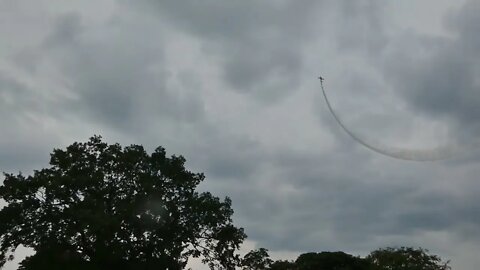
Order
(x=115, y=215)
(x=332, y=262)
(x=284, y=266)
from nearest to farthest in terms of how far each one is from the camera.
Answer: (x=115, y=215) < (x=332, y=262) < (x=284, y=266)

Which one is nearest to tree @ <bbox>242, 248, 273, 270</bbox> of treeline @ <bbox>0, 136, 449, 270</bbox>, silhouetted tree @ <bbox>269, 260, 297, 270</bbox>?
treeline @ <bbox>0, 136, 449, 270</bbox>

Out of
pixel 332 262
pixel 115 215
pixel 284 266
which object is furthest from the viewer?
pixel 284 266

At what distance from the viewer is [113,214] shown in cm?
4353

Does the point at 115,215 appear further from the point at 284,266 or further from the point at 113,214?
the point at 284,266

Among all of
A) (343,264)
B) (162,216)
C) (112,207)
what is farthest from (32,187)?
(343,264)

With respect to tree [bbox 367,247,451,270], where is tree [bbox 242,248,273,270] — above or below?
below

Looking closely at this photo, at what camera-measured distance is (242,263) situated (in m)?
48.0

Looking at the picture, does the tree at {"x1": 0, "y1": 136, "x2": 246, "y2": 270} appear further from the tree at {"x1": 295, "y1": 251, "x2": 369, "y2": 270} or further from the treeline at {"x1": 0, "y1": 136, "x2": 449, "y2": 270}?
the tree at {"x1": 295, "y1": 251, "x2": 369, "y2": 270}

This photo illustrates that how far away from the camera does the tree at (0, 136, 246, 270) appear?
43.2m

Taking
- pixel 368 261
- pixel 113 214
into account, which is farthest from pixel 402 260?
pixel 113 214

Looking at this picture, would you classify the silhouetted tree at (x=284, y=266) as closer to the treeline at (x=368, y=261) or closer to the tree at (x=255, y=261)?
the treeline at (x=368, y=261)

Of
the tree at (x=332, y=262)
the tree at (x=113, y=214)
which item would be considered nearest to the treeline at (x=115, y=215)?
the tree at (x=113, y=214)

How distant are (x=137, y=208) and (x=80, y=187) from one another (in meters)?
4.96

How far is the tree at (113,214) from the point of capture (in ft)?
142
